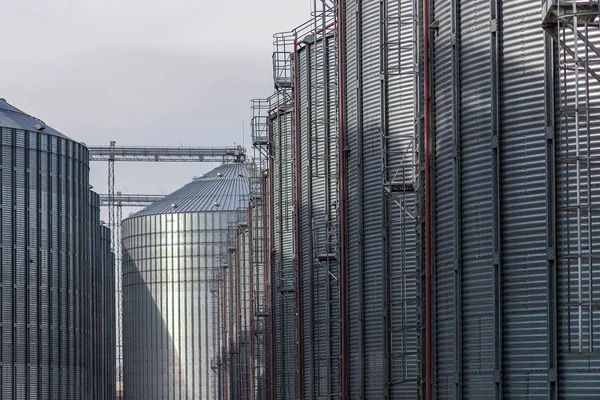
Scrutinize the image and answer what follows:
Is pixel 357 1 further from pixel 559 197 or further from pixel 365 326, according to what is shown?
pixel 559 197

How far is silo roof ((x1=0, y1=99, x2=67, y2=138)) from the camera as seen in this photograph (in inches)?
2697

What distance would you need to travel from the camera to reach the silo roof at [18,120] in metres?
68.5

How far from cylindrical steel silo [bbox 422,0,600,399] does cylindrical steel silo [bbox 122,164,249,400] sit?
247 feet

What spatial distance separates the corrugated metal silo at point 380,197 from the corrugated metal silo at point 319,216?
3.91 m

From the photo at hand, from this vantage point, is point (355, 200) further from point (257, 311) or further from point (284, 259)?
point (257, 311)

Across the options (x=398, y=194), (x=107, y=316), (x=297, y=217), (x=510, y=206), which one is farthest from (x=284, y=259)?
(x=107, y=316)

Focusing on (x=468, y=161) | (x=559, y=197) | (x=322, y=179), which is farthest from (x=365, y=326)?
(x=559, y=197)

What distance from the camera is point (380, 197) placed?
110 ft

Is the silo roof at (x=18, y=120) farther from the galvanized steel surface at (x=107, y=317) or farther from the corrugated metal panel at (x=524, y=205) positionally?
the corrugated metal panel at (x=524, y=205)

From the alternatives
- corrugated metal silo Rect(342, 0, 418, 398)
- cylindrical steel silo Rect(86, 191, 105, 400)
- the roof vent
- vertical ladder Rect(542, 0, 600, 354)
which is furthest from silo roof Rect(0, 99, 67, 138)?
vertical ladder Rect(542, 0, 600, 354)

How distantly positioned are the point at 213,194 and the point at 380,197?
230 ft

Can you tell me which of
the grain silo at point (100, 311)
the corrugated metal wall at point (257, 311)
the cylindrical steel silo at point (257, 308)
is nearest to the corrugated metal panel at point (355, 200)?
the cylindrical steel silo at point (257, 308)

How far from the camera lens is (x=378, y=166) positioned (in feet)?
111

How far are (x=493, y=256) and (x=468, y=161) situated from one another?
210 centimetres
